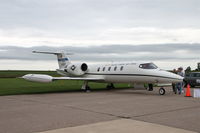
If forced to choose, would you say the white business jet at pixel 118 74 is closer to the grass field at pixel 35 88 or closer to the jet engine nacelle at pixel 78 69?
the jet engine nacelle at pixel 78 69

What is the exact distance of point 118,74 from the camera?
20078 millimetres

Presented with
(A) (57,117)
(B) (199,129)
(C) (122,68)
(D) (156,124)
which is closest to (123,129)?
(D) (156,124)

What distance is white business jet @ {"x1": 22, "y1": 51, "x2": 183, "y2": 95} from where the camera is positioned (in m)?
17.4

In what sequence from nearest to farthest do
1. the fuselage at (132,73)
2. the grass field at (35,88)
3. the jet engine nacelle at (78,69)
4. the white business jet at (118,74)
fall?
the fuselage at (132,73) → the white business jet at (118,74) → the grass field at (35,88) → the jet engine nacelle at (78,69)

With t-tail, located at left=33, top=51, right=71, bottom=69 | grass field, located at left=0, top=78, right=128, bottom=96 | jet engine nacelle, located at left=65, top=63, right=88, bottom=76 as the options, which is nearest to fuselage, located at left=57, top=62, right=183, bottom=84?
jet engine nacelle, located at left=65, top=63, right=88, bottom=76

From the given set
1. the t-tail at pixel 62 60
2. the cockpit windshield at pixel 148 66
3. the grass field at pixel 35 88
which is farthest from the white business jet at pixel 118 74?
the grass field at pixel 35 88

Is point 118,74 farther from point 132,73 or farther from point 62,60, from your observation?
point 62,60

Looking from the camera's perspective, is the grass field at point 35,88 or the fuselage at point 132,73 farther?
the grass field at point 35,88

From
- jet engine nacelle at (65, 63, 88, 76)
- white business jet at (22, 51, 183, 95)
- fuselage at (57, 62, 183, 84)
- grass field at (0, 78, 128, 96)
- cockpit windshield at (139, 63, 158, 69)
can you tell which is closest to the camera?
fuselage at (57, 62, 183, 84)

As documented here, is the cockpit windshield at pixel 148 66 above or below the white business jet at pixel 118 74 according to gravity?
above

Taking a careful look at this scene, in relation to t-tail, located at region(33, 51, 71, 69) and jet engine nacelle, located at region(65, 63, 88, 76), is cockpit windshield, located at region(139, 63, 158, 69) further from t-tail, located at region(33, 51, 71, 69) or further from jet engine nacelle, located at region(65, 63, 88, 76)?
t-tail, located at region(33, 51, 71, 69)

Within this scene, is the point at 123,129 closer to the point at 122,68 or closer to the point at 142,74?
the point at 142,74

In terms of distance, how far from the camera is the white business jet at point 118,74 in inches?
683

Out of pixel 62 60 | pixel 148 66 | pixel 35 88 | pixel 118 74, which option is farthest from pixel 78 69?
pixel 148 66
